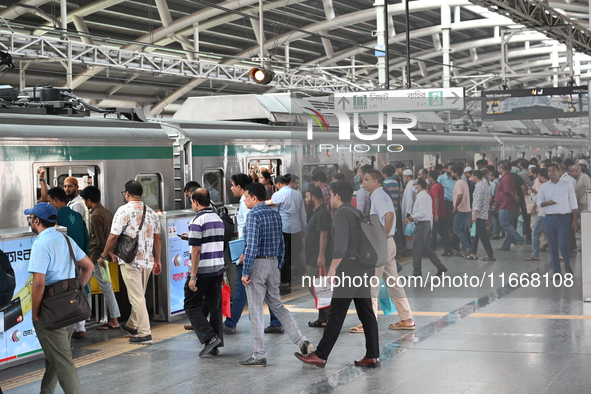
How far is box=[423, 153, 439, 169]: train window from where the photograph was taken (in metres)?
7.21

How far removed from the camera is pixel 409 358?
709 centimetres

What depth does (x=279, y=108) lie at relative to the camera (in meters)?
13.8

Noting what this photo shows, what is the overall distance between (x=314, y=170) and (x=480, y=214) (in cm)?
160

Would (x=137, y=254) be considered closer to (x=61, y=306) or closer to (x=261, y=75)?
(x=61, y=306)

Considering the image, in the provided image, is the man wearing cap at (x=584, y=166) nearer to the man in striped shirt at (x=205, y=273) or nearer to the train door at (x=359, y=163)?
the train door at (x=359, y=163)

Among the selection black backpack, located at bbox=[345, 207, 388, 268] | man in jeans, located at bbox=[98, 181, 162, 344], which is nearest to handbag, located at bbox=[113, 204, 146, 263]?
man in jeans, located at bbox=[98, 181, 162, 344]

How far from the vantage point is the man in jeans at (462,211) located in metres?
7.13

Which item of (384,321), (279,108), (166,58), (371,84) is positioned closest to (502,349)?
(384,321)

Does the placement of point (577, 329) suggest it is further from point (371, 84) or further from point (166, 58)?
point (371, 84)

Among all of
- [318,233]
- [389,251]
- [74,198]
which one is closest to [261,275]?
[318,233]

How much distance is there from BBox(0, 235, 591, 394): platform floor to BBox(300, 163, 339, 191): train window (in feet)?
4.36

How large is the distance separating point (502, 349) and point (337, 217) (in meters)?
2.06

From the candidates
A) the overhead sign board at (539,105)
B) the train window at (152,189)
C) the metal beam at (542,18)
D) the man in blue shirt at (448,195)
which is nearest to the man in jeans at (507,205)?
the man in blue shirt at (448,195)

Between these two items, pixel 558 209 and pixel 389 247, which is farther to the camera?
pixel 558 209
